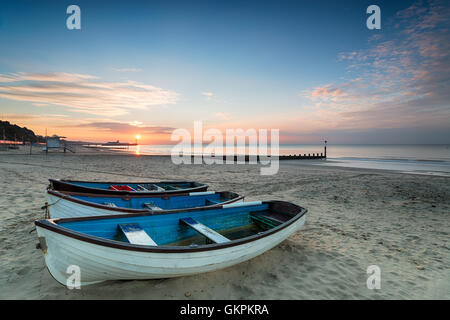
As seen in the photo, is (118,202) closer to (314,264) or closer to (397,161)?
(314,264)

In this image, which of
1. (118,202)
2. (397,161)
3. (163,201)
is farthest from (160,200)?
(397,161)

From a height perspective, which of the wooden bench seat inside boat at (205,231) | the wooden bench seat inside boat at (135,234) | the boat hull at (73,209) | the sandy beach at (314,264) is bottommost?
the sandy beach at (314,264)

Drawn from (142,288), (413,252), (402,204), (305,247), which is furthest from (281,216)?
(402,204)

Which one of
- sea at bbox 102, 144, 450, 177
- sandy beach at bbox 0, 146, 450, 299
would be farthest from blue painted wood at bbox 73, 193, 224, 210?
sea at bbox 102, 144, 450, 177

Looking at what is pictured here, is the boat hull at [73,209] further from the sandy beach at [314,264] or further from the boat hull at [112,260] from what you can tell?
the boat hull at [112,260]

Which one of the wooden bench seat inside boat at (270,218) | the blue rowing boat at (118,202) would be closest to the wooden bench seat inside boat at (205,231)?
the blue rowing boat at (118,202)

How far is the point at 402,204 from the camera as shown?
1009 centimetres

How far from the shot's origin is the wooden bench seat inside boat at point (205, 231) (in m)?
4.26

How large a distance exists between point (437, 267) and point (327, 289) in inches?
116

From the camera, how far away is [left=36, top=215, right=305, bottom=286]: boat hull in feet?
10.0

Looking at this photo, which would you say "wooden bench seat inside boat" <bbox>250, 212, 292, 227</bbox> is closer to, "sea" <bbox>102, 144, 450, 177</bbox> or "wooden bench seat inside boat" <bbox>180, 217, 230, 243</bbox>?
"wooden bench seat inside boat" <bbox>180, 217, 230, 243</bbox>

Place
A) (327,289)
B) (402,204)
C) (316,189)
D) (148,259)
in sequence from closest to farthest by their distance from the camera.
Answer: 1. (148,259)
2. (327,289)
3. (402,204)
4. (316,189)

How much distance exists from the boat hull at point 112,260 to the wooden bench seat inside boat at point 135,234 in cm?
52
